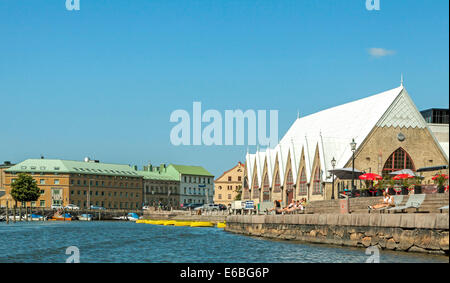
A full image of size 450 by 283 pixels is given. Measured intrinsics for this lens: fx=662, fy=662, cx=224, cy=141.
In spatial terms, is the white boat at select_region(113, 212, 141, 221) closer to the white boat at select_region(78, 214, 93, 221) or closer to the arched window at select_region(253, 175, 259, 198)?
the white boat at select_region(78, 214, 93, 221)

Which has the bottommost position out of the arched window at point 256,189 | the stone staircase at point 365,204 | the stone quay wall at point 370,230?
the stone quay wall at point 370,230

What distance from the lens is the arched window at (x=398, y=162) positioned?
73.9m

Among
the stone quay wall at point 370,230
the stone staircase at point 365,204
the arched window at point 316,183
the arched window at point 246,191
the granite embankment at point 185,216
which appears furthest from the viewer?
the arched window at point 246,191

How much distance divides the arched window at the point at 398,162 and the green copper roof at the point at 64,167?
109786 mm

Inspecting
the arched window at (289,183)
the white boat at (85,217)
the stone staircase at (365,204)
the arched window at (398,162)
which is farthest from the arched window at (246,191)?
the stone staircase at (365,204)

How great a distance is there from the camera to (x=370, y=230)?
3284cm

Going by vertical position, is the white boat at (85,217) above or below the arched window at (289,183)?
below

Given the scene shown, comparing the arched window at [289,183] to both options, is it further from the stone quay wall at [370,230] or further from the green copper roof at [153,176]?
the green copper roof at [153,176]

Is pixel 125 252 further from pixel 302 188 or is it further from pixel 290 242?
pixel 302 188

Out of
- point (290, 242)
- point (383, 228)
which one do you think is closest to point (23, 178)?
point (290, 242)

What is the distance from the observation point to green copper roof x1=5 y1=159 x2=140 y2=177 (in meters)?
168

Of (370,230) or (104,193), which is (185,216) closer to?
(104,193)

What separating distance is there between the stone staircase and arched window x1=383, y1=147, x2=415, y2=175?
894 inches

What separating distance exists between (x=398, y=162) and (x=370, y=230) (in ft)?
141
